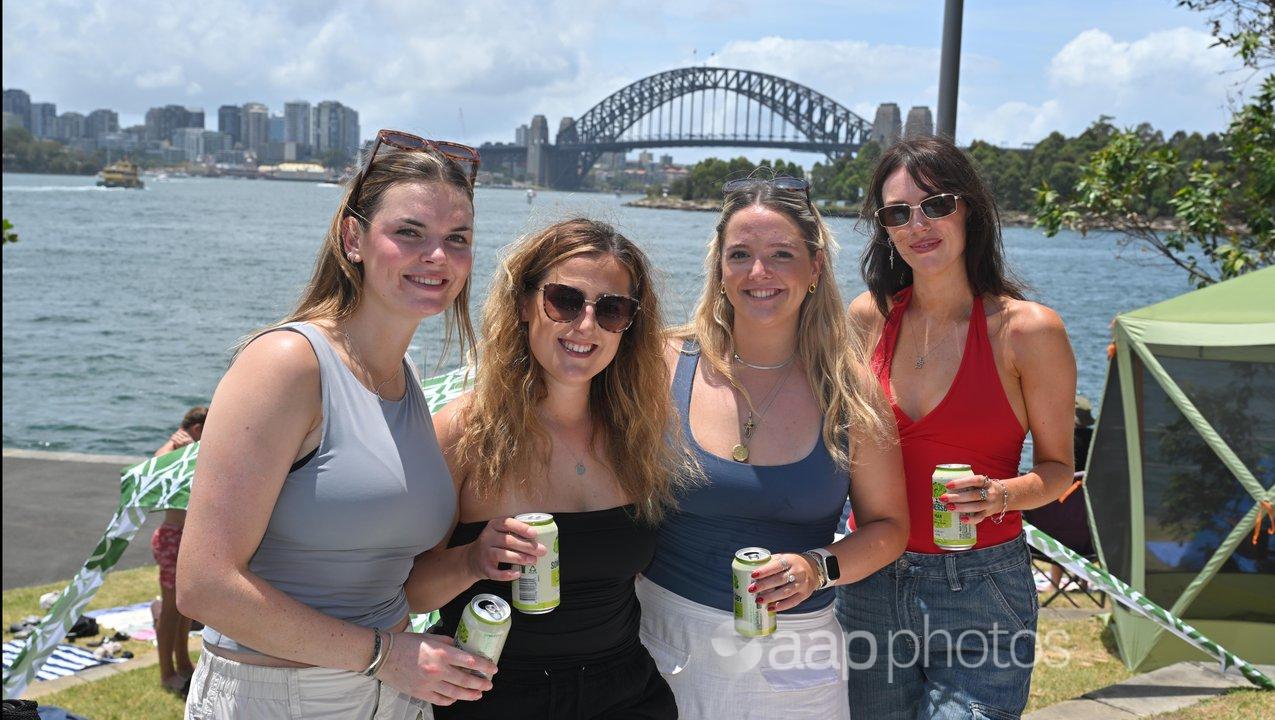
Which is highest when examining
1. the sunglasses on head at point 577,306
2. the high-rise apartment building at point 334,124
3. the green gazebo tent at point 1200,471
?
the high-rise apartment building at point 334,124

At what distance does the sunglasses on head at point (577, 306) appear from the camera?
2404 millimetres

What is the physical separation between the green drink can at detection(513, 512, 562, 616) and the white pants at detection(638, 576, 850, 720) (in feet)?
1.63

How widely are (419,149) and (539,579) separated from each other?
958mm

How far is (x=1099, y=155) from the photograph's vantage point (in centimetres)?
907

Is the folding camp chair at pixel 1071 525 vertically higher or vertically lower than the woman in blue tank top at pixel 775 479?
lower

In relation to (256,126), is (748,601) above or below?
below

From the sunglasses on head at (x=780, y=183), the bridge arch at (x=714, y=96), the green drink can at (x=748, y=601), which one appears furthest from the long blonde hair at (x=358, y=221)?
the bridge arch at (x=714, y=96)

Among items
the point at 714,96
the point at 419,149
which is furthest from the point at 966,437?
the point at 714,96

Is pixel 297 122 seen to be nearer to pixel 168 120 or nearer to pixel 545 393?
pixel 168 120

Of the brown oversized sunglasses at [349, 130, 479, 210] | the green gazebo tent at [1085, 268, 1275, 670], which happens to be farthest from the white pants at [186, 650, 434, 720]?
the green gazebo tent at [1085, 268, 1275, 670]

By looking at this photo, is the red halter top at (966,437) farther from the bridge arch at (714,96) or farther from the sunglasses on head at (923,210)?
the bridge arch at (714,96)

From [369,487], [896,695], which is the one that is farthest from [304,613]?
[896,695]

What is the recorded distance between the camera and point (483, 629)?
6.57 feet

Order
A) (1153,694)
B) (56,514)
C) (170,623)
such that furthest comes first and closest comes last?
(56,514)
(170,623)
(1153,694)
